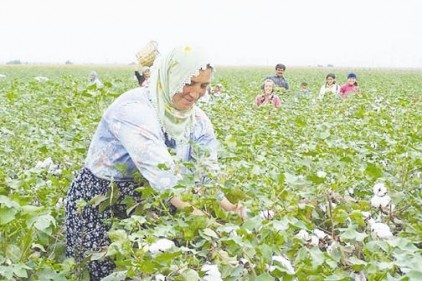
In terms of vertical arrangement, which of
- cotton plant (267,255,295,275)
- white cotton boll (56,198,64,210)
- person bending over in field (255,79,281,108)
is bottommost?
person bending over in field (255,79,281,108)

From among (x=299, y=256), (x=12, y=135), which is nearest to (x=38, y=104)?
(x=12, y=135)

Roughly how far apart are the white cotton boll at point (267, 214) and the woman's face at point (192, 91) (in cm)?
50

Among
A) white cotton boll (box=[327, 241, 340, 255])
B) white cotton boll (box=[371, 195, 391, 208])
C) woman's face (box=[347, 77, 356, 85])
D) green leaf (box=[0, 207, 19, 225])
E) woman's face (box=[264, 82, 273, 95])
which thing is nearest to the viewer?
green leaf (box=[0, 207, 19, 225])

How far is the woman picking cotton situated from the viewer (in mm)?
2266

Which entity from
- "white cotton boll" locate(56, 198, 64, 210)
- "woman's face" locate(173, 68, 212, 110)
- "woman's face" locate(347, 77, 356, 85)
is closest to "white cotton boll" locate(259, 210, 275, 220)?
"woman's face" locate(173, 68, 212, 110)

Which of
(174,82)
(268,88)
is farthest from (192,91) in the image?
(268,88)

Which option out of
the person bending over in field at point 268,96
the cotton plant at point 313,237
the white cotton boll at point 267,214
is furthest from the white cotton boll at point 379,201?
the person bending over in field at point 268,96

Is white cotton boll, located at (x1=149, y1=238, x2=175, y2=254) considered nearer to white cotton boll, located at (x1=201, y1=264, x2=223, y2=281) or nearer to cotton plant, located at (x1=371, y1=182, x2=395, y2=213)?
white cotton boll, located at (x1=201, y1=264, x2=223, y2=281)

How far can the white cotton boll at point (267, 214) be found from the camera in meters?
2.03

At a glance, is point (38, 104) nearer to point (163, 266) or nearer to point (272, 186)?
point (272, 186)

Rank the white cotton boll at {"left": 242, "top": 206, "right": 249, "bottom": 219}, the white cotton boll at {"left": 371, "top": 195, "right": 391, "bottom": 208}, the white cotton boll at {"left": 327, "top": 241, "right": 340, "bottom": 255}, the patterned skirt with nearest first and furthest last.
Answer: the white cotton boll at {"left": 327, "top": 241, "right": 340, "bottom": 255} < the white cotton boll at {"left": 242, "top": 206, "right": 249, "bottom": 219} < the white cotton boll at {"left": 371, "top": 195, "right": 391, "bottom": 208} < the patterned skirt

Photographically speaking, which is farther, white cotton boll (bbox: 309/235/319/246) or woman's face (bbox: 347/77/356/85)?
woman's face (bbox: 347/77/356/85)

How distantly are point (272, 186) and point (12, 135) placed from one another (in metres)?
2.06

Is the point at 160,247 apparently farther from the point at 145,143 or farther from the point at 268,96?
the point at 268,96
